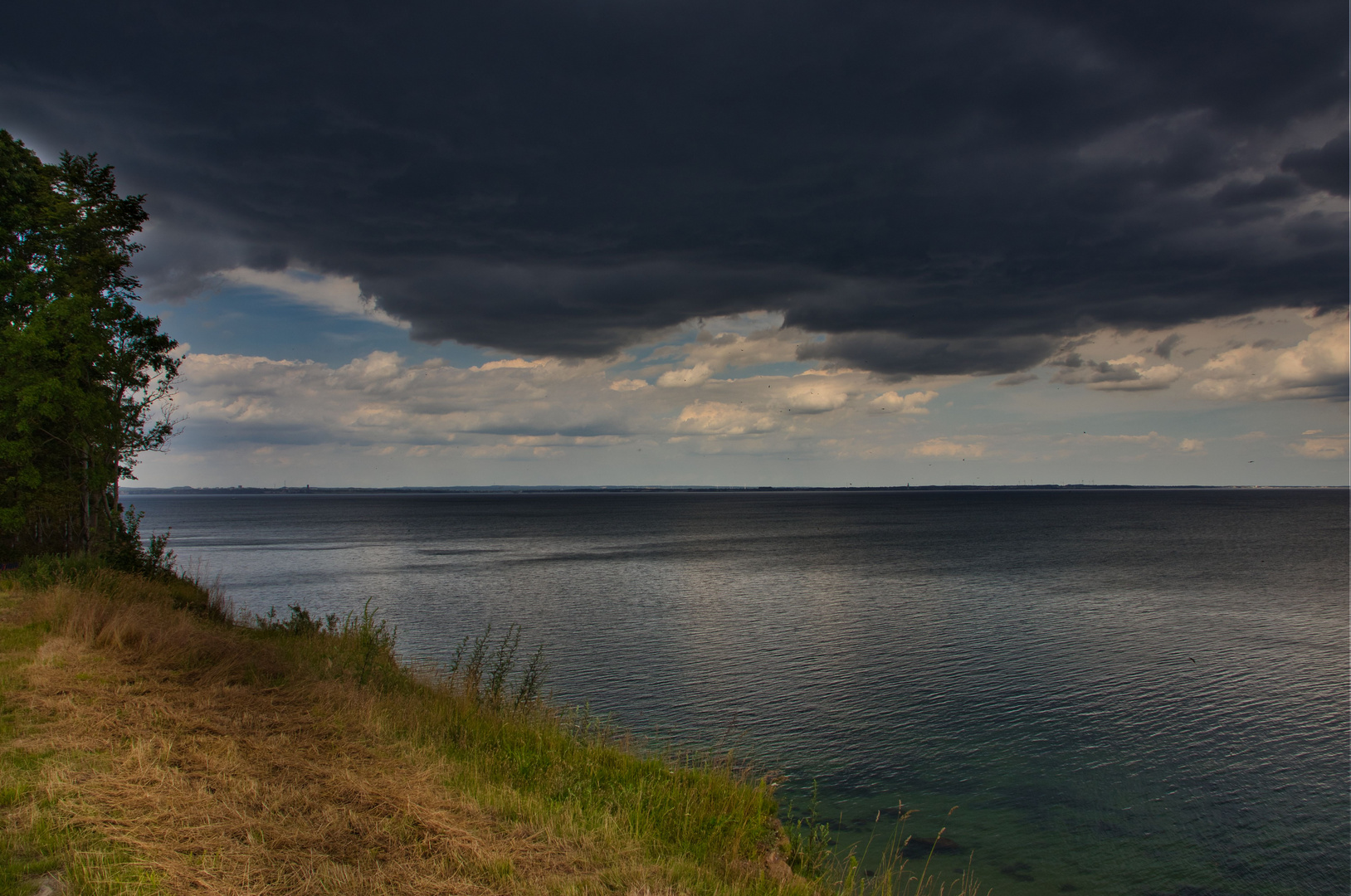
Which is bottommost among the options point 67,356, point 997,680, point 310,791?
point 997,680

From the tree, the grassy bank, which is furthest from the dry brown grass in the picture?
the tree

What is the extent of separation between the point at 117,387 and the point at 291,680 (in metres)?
25.1

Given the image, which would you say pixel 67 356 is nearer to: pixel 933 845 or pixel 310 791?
pixel 310 791

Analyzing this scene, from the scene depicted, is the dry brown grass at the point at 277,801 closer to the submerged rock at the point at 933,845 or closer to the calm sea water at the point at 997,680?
the submerged rock at the point at 933,845

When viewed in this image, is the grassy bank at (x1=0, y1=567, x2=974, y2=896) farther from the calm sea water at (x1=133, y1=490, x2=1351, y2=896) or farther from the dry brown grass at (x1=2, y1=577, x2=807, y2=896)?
the calm sea water at (x1=133, y1=490, x2=1351, y2=896)

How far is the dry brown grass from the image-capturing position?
24.5 ft

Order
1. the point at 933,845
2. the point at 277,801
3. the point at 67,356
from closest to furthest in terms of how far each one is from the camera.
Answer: the point at 277,801 < the point at 933,845 < the point at 67,356

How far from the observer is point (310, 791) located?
9141mm

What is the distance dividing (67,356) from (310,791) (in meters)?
27.0

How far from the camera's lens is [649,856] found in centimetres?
912

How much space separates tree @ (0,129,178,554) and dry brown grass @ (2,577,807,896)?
17.7 metres

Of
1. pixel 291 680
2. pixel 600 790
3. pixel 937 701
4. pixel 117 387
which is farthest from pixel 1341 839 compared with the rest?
pixel 117 387

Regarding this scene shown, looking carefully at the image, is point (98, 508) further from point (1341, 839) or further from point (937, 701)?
point (1341, 839)

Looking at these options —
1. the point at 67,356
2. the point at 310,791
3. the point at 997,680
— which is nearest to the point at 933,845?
the point at 310,791
